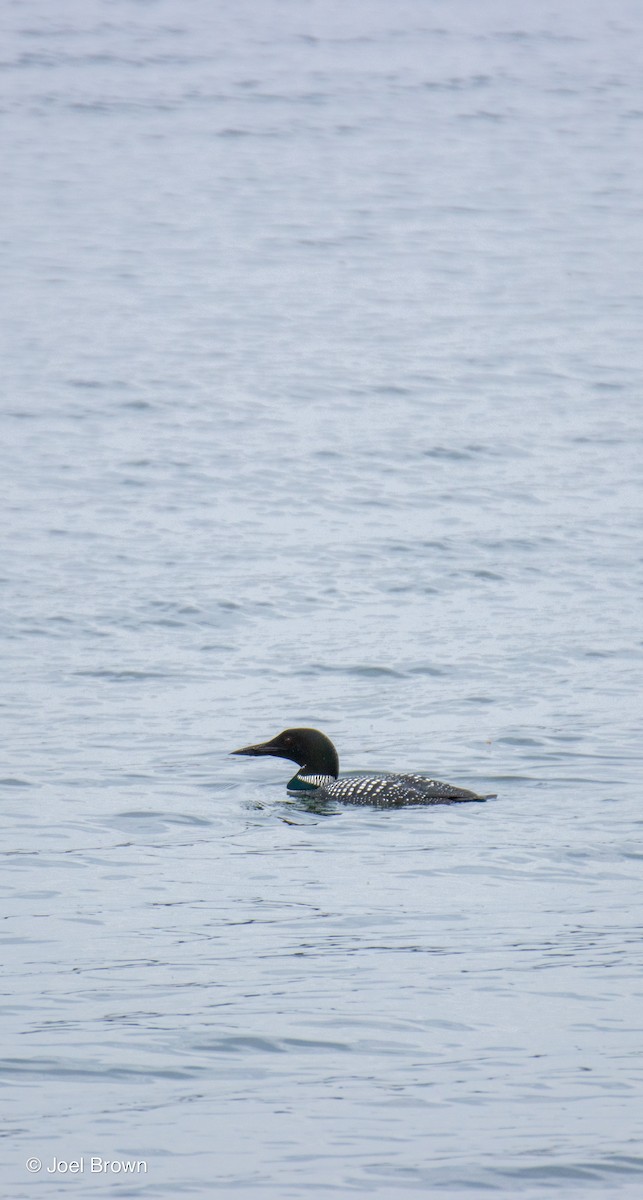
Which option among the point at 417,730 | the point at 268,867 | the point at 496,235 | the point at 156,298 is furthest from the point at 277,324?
the point at 268,867

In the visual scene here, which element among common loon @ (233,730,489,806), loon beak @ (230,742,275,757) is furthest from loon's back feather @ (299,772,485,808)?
loon beak @ (230,742,275,757)

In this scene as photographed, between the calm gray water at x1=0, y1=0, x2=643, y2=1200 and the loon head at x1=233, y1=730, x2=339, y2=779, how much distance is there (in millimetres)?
242

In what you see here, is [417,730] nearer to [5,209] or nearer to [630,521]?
[630,521]

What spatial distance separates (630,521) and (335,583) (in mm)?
3141

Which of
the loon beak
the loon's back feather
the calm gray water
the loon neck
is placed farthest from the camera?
the loon beak

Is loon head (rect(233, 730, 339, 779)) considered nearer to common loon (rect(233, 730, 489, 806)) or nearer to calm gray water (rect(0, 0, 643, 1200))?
common loon (rect(233, 730, 489, 806))

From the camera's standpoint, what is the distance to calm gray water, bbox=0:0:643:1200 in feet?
21.3

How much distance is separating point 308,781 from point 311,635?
287 cm

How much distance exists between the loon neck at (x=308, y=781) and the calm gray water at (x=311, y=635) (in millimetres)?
171

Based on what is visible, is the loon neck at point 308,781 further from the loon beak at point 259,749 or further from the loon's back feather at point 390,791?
the loon beak at point 259,749

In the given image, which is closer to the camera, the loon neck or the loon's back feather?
the loon's back feather

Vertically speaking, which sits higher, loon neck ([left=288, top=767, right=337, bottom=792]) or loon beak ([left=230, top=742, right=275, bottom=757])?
loon beak ([left=230, top=742, right=275, bottom=757])

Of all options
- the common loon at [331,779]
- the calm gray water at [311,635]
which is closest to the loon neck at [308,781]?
the common loon at [331,779]

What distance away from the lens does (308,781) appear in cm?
1041
